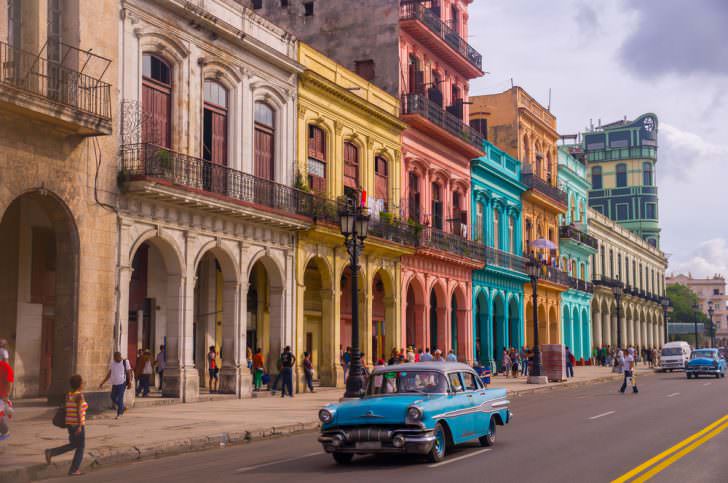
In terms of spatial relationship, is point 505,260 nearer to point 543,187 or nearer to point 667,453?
point 543,187

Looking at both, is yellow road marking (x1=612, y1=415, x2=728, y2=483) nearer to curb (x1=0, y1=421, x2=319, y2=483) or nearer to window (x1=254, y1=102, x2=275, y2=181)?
curb (x1=0, y1=421, x2=319, y2=483)

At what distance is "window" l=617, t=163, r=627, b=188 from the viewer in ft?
370

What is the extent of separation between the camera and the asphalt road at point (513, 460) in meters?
11.8

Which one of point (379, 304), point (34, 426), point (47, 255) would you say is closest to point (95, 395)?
point (34, 426)

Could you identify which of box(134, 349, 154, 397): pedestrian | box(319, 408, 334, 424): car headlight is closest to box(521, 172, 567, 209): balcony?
box(134, 349, 154, 397): pedestrian

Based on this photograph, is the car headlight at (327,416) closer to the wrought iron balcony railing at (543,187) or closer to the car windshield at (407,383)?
the car windshield at (407,383)

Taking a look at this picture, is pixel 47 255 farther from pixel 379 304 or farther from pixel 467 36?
pixel 467 36

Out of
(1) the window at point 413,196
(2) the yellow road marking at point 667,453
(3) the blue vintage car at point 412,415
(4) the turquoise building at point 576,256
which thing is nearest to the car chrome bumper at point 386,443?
(3) the blue vintage car at point 412,415

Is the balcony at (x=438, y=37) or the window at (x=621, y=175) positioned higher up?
the window at (x=621, y=175)

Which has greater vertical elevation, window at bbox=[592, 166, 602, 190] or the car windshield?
window at bbox=[592, 166, 602, 190]

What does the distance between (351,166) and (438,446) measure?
2235cm

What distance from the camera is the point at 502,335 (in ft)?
162

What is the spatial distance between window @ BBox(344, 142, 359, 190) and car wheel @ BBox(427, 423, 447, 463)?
70.4 ft

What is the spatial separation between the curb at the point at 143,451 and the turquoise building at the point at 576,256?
44.9 meters
